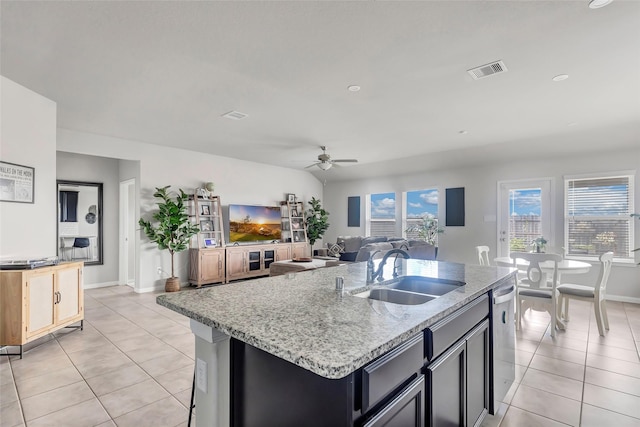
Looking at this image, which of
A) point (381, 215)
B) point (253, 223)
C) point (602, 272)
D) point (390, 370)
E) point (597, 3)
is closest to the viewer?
point (390, 370)

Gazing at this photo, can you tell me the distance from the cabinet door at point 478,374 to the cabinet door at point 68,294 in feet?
12.9

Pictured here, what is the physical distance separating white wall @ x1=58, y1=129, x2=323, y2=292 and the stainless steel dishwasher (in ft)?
18.3

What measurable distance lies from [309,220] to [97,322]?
17.1ft

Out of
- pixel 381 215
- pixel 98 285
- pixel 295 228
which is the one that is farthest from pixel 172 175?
pixel 381 215

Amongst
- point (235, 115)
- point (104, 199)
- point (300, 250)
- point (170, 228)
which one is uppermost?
point (235, 115)

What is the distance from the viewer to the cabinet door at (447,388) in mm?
1348

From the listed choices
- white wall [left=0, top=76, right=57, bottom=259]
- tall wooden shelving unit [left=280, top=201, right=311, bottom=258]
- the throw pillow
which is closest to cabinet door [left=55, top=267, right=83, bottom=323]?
white wall [left=0, top=76, right=57, bottom=259]

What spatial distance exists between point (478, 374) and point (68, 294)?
4069 millimetres

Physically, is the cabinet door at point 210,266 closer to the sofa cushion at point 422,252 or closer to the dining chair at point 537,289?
the sofa cushion at point 422,252

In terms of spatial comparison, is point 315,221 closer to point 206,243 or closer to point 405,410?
point 206,243

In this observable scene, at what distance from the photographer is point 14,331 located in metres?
3.03

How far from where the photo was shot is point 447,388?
4.91 ft

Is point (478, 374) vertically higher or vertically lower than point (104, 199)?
lower

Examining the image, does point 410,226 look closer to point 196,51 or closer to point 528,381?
point 528,381
